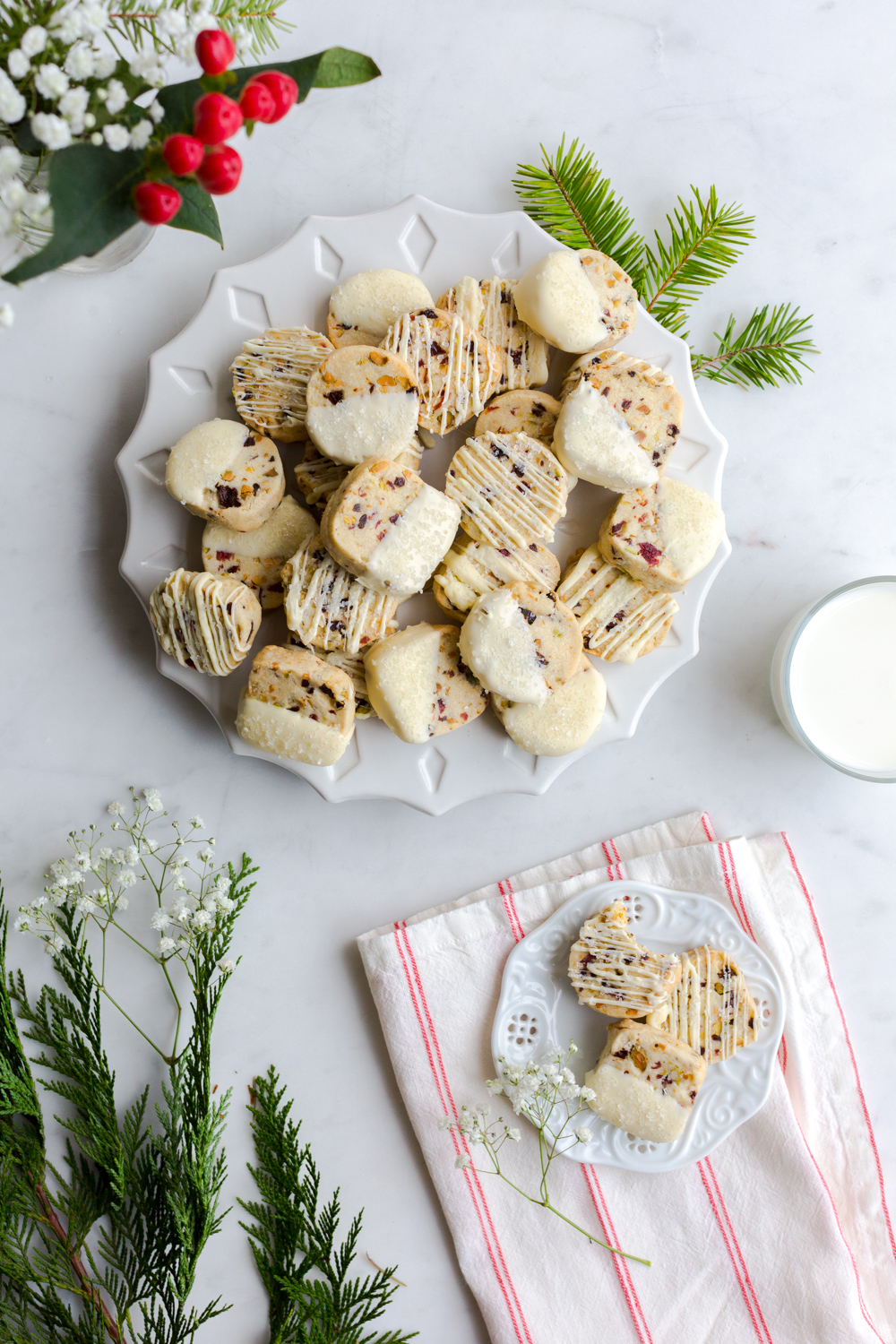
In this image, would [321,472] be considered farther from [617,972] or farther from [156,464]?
[617,972]

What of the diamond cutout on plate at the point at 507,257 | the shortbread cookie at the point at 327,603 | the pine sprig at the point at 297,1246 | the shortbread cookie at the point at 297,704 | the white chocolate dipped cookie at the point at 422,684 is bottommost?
the pine sprig at the point at 297,1246

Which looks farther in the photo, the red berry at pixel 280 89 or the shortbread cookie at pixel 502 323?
the shortbread cookie at pixel 502 323

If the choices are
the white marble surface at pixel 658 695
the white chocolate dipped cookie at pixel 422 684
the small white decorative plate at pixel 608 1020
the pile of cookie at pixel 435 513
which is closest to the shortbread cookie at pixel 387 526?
the pile of cookie at pixel 435 513

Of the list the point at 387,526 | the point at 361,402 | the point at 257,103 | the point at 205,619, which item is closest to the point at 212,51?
the point at 257,103

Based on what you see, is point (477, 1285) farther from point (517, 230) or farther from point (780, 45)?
point (780, 45)

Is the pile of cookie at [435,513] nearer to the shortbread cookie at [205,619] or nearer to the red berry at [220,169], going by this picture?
the shortbread cookie at [205,619]

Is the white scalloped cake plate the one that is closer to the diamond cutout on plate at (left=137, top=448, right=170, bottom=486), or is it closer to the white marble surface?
the diamond cutout on plate at (left=137, top=448, right=170, bottom=486)

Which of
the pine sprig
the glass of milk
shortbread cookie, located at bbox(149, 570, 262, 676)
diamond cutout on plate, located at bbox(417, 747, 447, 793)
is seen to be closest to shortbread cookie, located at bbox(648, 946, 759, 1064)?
the glass of milk
